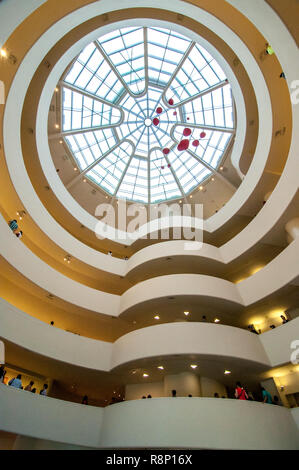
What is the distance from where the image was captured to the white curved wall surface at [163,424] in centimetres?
1030

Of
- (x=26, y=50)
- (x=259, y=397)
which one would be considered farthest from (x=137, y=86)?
(x=259, y=397)

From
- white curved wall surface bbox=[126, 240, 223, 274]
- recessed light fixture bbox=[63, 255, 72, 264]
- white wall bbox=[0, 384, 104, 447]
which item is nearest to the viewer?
white wall bbox=[0, 384, 104, 447]

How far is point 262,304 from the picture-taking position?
15.9 metres

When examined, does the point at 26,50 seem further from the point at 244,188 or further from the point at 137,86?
the point at 244,188

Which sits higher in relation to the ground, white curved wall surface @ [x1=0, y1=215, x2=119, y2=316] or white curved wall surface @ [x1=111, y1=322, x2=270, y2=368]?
white curved wall surface @ [x1=0, y1=215, x2=119, y2=316]

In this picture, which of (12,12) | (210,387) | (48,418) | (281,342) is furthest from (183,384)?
(12,12)

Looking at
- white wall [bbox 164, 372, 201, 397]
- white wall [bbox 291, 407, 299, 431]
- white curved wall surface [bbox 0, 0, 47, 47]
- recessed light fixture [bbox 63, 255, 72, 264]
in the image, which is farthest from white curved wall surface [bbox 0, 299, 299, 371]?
white curved wall surface [bbox 0, 0, 47, 47]

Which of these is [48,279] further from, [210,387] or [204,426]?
[210,387]

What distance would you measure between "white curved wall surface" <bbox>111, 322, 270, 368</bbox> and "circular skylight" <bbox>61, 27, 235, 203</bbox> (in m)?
13.7

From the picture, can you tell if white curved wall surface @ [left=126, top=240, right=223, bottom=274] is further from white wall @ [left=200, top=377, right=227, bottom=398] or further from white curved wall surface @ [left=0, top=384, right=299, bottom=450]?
white curved wall surface @ [left=0, top=384, right=299, bottom=450]

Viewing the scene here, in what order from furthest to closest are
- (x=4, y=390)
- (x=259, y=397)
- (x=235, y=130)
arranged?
(x=235, y=130)
(x=259, y=397)
(x=4, y=390)

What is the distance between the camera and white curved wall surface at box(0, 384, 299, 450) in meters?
10.3

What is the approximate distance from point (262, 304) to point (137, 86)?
1991cm

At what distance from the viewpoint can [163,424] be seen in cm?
1087
